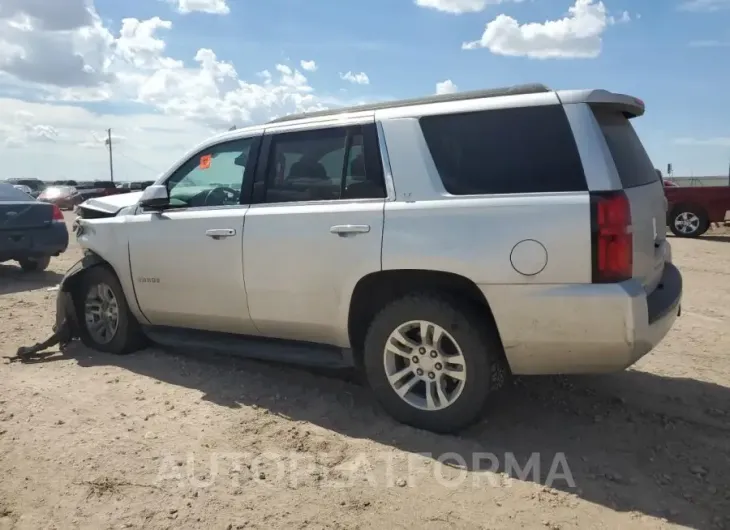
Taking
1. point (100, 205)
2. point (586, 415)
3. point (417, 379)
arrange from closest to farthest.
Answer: point (417, 379) → point (586, 415) → point (100, 205)

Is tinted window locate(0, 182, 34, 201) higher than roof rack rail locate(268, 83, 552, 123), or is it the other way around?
roof rack rail locate(268, 83, 552, 123)

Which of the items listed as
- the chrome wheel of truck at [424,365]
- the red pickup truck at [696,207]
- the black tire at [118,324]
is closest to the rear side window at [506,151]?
the chrome wheel of truck at [424,365]

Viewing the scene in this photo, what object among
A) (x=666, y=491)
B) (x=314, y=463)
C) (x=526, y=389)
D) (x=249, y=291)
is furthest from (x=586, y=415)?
(x=249, y=291)

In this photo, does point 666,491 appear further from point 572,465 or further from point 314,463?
point 314,463

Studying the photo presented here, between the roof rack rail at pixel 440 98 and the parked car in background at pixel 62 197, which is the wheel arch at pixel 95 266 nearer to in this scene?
the roof rack rail at pixel 440 98

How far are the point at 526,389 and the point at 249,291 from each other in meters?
2.03

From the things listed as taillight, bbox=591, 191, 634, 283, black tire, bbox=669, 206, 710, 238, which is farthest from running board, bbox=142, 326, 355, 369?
black tire, bbox=669, 206, 710, 238

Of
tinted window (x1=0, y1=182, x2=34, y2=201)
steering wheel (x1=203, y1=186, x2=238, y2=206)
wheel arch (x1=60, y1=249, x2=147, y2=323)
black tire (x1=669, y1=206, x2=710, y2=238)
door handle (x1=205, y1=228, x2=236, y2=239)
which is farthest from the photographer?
black tire (x1=669, y1=206, x2=710, y2=238)

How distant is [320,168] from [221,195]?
3.04 feet

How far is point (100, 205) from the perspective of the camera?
18.4 feet

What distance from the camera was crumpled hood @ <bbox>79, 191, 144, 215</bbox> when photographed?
542cm

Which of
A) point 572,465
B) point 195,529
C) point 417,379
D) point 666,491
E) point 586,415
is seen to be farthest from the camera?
point 586,415

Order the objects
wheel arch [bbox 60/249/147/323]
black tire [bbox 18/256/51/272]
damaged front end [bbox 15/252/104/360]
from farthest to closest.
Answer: black tire [bbox 18/256/51/272] → damaged front end [bbox 15/252/104/360] → wheel arch [bbox 60/249/147/323]

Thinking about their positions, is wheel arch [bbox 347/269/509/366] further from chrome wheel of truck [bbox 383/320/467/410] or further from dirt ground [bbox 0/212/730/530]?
dirt ground [bbox 0/212/730/530]
